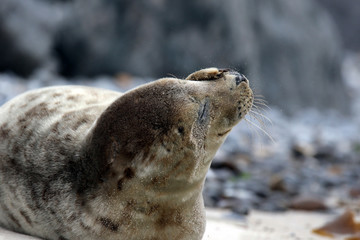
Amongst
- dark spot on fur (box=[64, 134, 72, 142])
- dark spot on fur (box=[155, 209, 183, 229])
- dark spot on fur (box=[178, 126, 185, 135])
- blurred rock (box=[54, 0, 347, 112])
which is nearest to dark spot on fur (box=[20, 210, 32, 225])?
dark spot on fur (box=[64, 134, 72, 142])

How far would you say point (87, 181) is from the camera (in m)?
2.50

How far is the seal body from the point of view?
237 centimetres

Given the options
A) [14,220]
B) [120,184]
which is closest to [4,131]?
[14,220]

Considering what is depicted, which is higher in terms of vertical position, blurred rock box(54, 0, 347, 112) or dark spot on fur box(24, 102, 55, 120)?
blurred rock box(54, 0, 347, 112)

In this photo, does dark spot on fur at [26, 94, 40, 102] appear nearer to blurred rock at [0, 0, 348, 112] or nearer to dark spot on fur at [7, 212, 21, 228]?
dark spot on fur at [7, 212, 21, 228]

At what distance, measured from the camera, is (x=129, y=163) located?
239 centimetres

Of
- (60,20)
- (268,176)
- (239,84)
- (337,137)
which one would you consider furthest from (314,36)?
(239,84)

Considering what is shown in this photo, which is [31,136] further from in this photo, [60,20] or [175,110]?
[60,20]

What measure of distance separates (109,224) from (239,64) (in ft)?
36.1

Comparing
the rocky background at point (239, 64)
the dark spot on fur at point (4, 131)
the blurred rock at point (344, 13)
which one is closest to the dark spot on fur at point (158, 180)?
the dark spot on fur at point (4, 131)

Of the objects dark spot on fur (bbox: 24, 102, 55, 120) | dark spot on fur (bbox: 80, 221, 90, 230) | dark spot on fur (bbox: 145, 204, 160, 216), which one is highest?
dark spot on fur (bbox: 24, 102, 55, 120)

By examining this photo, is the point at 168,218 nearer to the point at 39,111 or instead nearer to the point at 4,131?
the point at 39,111

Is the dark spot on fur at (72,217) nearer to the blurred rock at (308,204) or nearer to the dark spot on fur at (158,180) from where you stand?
the dark spot on fur at (158,180)

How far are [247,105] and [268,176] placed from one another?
189 inches
